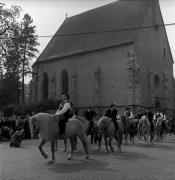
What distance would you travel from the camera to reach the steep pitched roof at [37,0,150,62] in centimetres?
4684

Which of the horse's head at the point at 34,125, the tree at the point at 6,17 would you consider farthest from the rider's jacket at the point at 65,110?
the tree at the point at 6,17

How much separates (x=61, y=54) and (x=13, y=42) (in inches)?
722

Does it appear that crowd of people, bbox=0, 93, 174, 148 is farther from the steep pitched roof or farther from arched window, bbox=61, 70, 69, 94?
arched window, bbox=61, 70, 69, 94

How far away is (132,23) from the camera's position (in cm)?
4628

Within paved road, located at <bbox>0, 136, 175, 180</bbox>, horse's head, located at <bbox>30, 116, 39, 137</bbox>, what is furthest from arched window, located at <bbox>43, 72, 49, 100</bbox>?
horse's head, located at <bbox>30, 116, 39, 137</bbox>

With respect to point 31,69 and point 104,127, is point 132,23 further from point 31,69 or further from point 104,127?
point 104,127

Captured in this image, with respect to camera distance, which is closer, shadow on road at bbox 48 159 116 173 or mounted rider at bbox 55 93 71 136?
shadow on road at bbox 48 159 116 173

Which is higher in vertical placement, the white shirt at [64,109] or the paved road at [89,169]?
the white shirt at [64,109]

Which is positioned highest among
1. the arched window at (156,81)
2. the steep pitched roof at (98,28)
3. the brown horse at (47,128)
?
the steep pitched roof at (98,28)

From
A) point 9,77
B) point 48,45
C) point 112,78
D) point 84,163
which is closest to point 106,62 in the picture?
point 112,78

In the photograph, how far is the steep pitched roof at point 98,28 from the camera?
1844 inches

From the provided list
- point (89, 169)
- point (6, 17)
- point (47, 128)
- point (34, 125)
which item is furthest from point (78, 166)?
point (6, 17)

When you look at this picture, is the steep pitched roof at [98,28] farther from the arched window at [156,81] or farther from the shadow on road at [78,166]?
the shadow on road at [78,166]

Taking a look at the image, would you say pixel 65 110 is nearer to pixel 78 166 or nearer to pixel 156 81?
pixel 78 166
